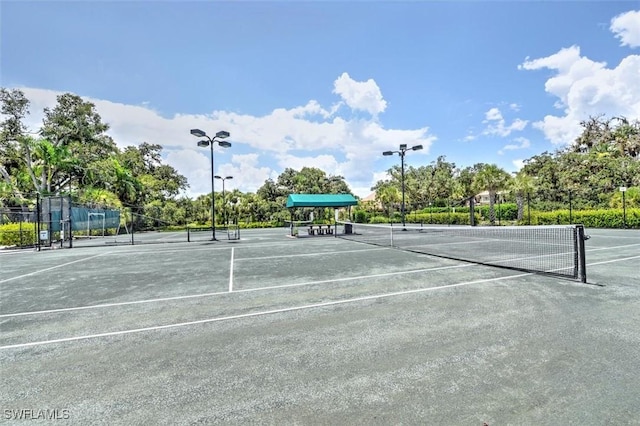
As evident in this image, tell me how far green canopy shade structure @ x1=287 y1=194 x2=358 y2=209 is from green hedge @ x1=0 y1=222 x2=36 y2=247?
53.9 feet

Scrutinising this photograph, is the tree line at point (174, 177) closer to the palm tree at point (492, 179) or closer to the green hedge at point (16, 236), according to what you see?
the palm tree at point (492, 179)

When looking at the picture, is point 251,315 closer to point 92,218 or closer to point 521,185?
point 92,218

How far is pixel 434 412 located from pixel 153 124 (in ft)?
134

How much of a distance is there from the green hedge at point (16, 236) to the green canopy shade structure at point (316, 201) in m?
16.4

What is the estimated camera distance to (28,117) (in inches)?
1212

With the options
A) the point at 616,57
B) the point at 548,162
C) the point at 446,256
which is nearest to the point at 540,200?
the point at 548,162

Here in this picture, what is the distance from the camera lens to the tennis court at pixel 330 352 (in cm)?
239

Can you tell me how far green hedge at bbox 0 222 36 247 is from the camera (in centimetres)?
1823

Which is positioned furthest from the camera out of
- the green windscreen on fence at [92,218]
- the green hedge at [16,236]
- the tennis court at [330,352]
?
the green windscreen on fence at [92,218]

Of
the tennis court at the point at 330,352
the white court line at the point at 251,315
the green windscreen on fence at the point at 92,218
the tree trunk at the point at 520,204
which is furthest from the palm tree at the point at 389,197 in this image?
the white court line at the point at 251,315

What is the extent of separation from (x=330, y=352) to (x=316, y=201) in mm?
18978

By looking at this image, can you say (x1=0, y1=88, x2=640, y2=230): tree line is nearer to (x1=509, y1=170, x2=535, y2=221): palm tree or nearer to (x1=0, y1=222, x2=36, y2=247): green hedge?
(x1=509, y1=170, x2=535, y2=221): palm tree

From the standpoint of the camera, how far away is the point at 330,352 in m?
3.41

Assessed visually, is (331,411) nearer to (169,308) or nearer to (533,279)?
(169,308)
